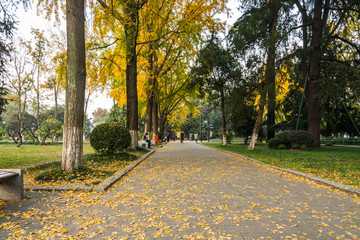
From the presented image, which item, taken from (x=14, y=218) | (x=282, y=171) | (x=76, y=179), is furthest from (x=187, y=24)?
(x=14, y=218)

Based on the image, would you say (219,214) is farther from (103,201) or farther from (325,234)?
(103,201)

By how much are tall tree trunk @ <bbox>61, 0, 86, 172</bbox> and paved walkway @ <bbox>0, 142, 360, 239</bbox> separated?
5.46 ft

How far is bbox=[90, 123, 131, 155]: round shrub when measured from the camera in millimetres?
10641

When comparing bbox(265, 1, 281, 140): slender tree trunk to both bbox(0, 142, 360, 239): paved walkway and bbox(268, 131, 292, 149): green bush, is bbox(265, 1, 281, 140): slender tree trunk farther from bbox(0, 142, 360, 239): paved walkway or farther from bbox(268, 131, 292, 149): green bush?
bbox(0, 142, 360, 239): paved walkway

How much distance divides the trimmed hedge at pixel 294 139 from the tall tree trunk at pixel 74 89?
48.9ft

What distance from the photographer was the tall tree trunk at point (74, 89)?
260 inches

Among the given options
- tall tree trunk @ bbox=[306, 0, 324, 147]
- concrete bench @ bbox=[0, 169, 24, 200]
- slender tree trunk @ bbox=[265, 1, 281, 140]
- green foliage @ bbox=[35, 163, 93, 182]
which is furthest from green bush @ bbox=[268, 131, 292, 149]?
concrete bench @ bbox=[0, 169, 24, 200]

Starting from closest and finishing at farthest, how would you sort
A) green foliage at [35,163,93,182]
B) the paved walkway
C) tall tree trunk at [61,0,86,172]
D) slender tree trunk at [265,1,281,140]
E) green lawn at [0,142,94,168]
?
the paved walkway, green foliage at [35,163,93,182], tall tree trunk at [61,0,86,172], green lawn at [0,142,94,168], slender tree trunk at [265,1,281,140]

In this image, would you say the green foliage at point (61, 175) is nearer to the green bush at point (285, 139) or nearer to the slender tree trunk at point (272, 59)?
the slender tree trunk at point (272, 59)

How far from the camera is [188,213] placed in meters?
3.96

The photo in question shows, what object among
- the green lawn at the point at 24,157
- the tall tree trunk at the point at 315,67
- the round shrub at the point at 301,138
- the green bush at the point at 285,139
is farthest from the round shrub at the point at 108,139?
the tall tree trunk at the point at 315,67

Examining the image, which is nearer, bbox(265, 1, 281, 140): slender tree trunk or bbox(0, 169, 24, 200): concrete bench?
bbox(0, 169, 24, 200): concrete bench

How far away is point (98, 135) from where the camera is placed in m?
10.7

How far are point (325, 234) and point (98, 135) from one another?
9.42 m
